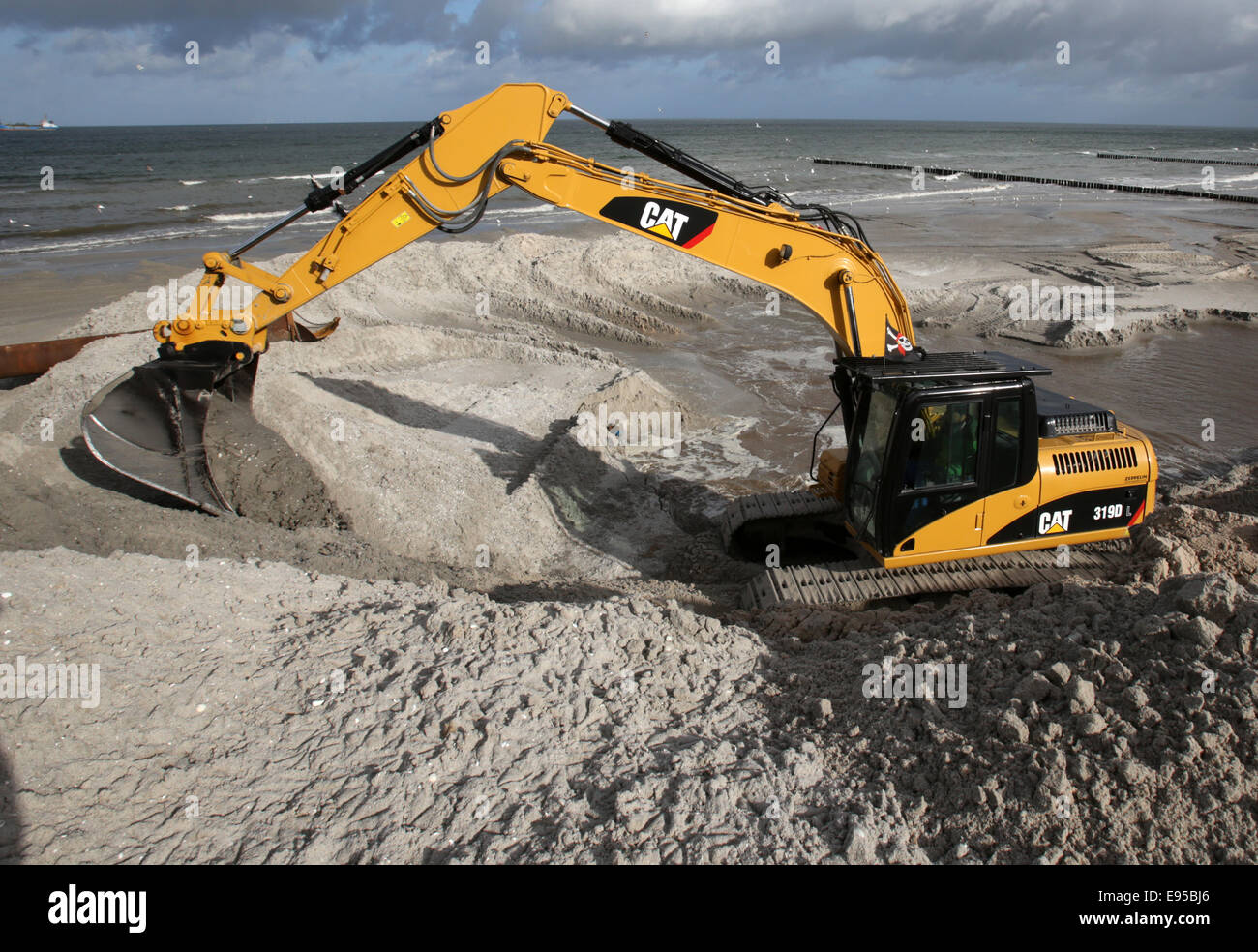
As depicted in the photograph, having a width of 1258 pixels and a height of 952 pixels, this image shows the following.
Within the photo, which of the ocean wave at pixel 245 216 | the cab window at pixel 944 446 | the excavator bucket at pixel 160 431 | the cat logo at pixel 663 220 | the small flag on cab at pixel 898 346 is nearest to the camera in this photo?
the cab window at pixel 944 446

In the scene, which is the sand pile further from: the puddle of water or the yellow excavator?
the puddle of water

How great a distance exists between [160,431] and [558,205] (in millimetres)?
4140

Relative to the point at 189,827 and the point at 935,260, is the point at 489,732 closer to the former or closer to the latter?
the point at 189,827

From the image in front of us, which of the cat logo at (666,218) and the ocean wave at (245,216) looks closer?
the cat logo at (666,218)

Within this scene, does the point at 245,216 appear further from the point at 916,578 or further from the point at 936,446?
the point at 916,578

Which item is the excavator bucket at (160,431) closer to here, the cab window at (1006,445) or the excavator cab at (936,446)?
the excavator cab at (936,446)

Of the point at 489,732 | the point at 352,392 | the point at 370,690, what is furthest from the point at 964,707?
the point at 352,392

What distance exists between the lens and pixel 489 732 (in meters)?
3.88

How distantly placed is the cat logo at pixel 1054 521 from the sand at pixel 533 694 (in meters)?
0.54

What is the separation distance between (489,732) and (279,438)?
4643 mm

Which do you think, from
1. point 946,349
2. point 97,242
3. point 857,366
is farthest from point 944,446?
point 97,242

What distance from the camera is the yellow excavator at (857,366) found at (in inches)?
212

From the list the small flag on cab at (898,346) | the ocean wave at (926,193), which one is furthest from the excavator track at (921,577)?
the ocean wave at (926,193)
